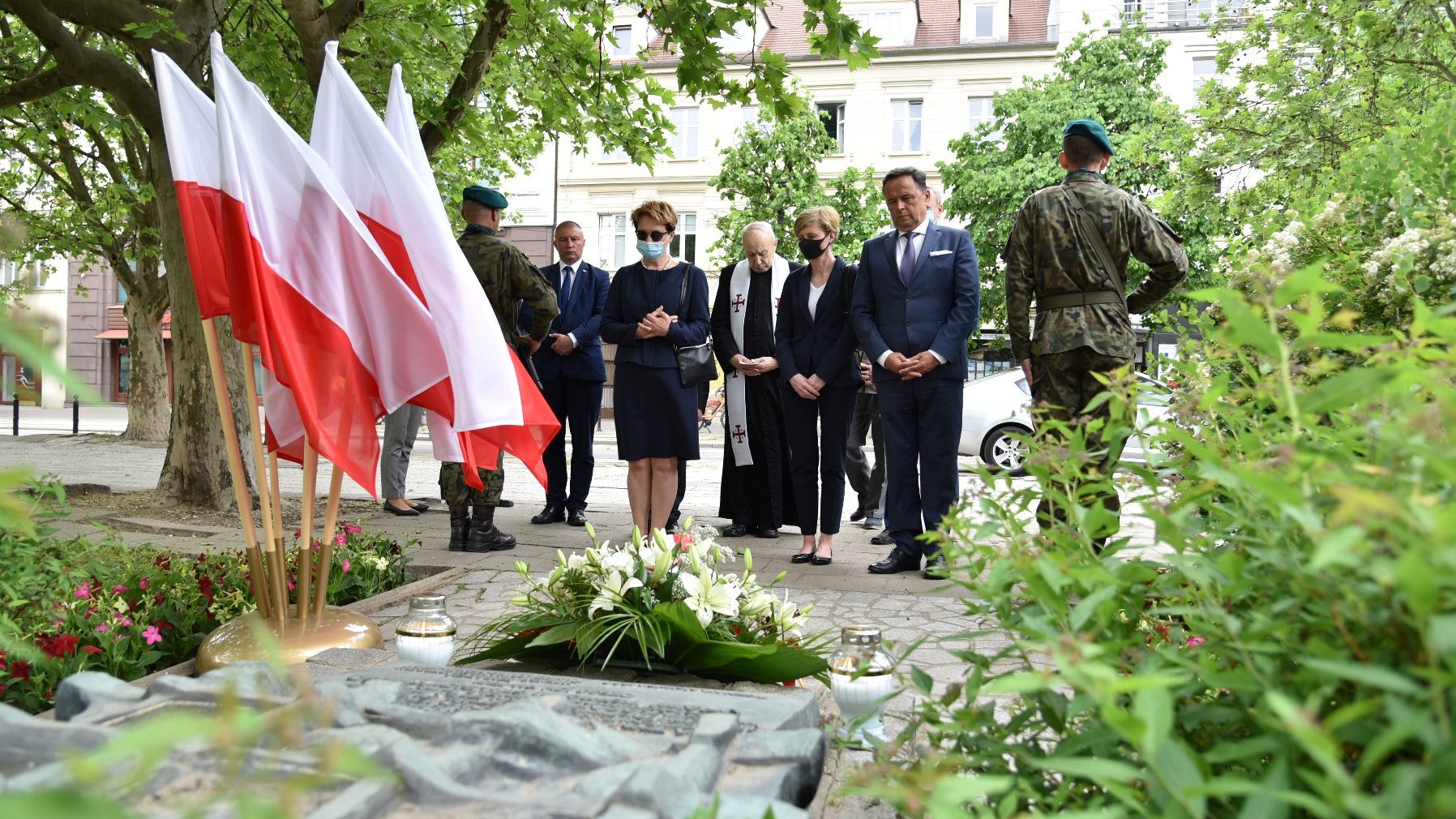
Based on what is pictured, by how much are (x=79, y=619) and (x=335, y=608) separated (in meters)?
0.79

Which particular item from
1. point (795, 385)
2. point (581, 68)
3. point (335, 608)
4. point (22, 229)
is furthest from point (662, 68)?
point (22, 229)

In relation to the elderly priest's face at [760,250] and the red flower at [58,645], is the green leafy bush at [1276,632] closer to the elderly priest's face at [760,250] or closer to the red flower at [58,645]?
the red flower at [58,645]

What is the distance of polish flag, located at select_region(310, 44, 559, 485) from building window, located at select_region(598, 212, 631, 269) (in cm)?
3449

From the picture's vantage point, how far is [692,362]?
21.7 ft

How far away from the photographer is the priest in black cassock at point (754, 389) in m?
7.42

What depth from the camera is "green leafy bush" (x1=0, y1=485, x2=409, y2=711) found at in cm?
312

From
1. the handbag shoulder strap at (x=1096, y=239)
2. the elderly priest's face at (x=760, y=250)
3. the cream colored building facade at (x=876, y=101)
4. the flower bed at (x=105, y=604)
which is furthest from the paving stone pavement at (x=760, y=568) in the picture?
the cream colored building facade at (x=876, y=101)

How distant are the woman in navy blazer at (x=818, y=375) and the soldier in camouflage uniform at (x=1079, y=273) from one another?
1.20 metres

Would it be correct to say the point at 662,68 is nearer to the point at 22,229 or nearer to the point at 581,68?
the point at 581,68

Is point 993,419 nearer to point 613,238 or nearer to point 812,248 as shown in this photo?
point 812,248

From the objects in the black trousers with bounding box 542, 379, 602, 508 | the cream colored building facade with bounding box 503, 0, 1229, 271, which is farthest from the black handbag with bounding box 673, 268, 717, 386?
the cream colored building facade with bounding box 503, 0, 1229, 271

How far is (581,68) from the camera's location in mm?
8375

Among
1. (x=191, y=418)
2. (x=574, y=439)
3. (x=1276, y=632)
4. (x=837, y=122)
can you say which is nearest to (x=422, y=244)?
(x=1276, y=632)

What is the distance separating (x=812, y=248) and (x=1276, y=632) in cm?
574
